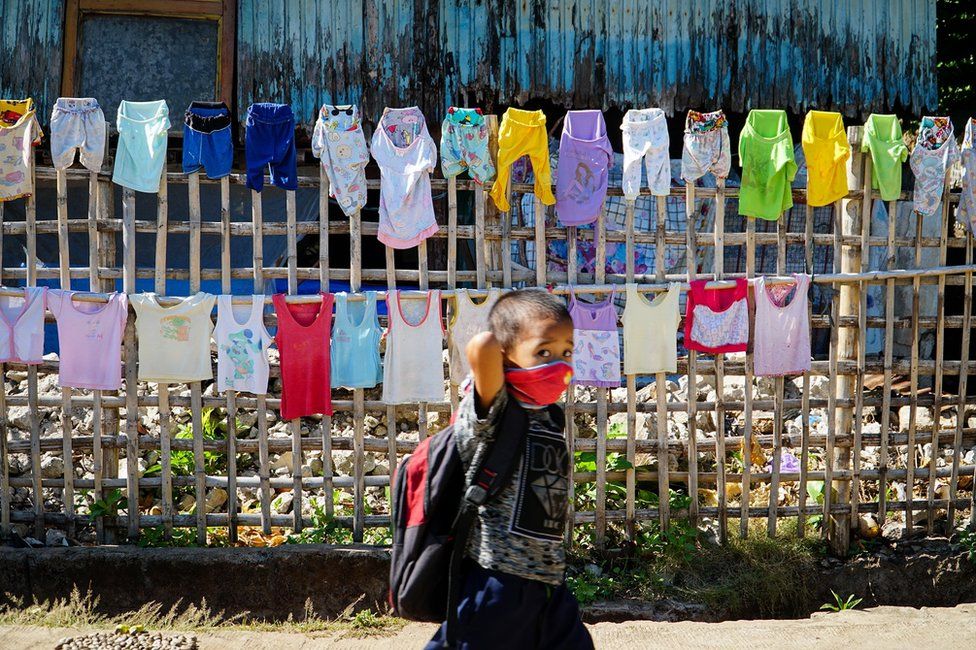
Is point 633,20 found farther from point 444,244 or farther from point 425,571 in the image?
point 425,571

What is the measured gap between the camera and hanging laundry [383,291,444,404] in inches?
219

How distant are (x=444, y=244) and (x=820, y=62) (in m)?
4.03

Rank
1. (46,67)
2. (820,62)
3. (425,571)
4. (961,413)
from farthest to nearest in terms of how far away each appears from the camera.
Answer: (820,62) → (46,67) → (961,413) → (425,571)

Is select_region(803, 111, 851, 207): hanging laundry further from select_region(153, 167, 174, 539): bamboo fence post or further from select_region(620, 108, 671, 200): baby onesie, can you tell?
select_region(153, 167, 174, 539): bamboo fence post

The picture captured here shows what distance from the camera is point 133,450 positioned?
5574 mm

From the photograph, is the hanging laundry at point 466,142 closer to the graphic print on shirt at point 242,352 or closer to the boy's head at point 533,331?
the graphic print on shirt at point 242,352

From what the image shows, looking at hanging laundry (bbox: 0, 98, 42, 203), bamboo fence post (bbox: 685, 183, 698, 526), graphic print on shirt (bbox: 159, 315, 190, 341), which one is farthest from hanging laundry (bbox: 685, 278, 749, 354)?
hanging laundry (bbox: 0, 98, 42, 203)

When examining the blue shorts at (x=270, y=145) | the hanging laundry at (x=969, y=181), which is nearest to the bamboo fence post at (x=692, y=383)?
the hanging laundry at (x=969, y=181)

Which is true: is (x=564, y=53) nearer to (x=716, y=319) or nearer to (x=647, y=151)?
(x=647, y=151)

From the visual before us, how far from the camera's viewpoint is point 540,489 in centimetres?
268

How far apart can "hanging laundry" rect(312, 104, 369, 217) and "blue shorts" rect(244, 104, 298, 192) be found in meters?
0.18

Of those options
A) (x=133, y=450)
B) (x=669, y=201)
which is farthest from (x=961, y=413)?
(x=133, y=450)

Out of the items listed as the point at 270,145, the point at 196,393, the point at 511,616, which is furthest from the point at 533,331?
the point at 196,393

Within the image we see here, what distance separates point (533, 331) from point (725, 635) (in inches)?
117
